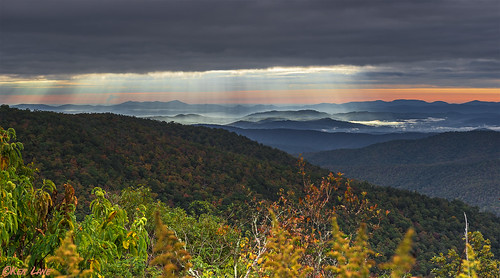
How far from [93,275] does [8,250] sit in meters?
1.45

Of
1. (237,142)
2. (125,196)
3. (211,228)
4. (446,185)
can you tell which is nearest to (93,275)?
(211,228)

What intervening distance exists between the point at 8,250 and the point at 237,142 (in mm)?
112025

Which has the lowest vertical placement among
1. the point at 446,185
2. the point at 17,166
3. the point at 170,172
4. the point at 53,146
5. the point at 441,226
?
the point at 446,185

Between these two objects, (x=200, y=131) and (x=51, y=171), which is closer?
(x=51, y=171)

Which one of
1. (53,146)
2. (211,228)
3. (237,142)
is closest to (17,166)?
(211,228)

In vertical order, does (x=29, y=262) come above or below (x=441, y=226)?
above

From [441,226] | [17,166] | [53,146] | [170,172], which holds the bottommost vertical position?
[441,226]

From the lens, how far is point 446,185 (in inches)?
7662

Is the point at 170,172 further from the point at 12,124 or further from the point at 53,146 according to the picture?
the point at 12,124

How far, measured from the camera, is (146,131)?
89250 mm

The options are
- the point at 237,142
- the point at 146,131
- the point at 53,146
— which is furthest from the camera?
the point at 237,142

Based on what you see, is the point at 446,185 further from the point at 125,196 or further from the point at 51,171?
the point at 125,196

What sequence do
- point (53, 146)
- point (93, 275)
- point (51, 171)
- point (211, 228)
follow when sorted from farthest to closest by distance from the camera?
point (53, 146) → point (51, 171) → point (211, 228) → point (93, 275)

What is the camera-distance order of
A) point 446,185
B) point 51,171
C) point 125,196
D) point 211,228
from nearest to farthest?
point 211,228 < point 125,196 < point 51,171 < point 446,185
